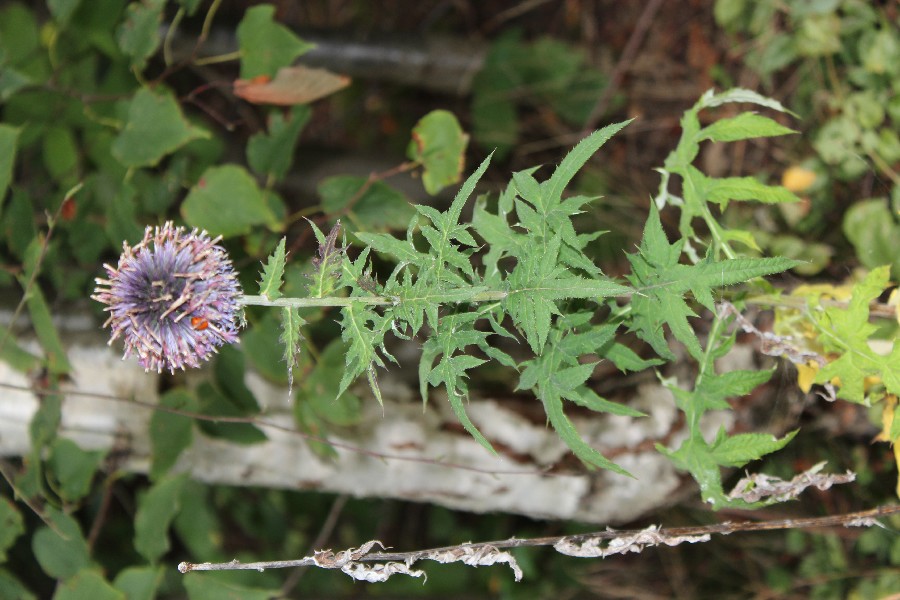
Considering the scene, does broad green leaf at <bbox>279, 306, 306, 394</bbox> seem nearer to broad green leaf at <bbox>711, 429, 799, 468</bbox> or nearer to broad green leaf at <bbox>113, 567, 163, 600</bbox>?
broad green leaf at <bbox>711, 429, 799, 468</bbox>

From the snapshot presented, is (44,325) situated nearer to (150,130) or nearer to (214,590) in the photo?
(150,130)

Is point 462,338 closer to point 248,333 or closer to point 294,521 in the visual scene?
Result: point 248,333

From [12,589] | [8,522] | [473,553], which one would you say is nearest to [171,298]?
[473,553]

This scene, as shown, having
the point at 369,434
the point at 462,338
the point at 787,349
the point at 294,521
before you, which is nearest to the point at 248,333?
the point at 369,434

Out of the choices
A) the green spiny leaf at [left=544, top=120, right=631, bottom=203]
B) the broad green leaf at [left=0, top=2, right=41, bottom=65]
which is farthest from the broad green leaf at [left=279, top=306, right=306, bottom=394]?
the broad green leaf at [left=0, top=2, right=41, bottom=65]

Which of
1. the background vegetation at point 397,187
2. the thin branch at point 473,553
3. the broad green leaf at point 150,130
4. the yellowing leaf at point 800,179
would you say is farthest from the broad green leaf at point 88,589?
the yellowing leaf at point 800,179

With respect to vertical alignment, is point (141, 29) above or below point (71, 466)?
above
